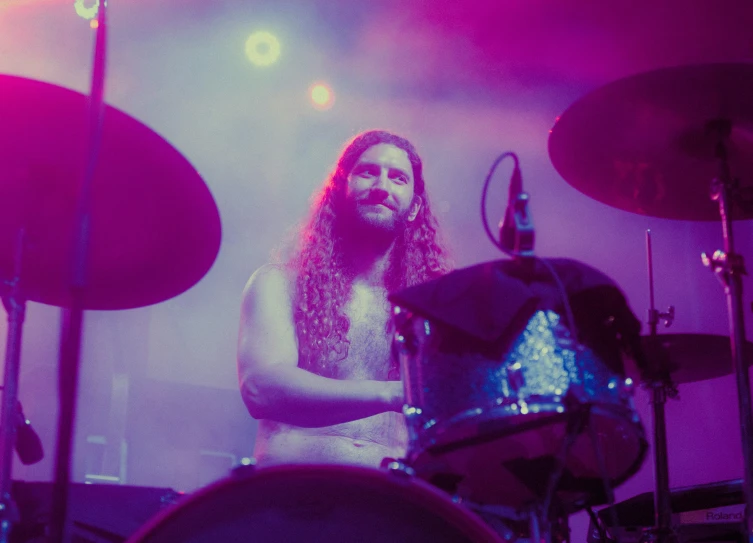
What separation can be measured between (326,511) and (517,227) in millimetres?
535

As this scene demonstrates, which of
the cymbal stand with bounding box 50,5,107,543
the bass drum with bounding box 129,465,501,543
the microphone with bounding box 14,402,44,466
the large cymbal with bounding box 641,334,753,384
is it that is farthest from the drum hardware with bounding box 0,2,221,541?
the large cymbal with bounding box 641,334,753,384

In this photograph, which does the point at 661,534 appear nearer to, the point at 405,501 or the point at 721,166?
the point at 721,166

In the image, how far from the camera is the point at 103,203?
186 centimetres

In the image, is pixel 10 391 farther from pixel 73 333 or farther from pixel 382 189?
pixel 382 189

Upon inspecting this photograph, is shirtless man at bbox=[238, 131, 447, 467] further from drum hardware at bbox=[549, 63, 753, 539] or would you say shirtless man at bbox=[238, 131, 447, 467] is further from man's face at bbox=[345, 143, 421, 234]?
drum hardware at bbox=[549, 63, 753, 539]

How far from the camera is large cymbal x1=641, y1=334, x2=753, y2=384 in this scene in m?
2.52

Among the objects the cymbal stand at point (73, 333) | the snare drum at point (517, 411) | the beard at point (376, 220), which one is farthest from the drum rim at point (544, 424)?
the beard at point (376, 220)

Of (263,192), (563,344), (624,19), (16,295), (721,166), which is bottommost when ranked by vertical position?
(563,344)

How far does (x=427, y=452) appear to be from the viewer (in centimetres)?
142

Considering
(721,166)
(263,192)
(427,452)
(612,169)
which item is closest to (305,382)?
(427,452)

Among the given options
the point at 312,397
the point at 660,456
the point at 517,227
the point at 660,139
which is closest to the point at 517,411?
the point at 517,227

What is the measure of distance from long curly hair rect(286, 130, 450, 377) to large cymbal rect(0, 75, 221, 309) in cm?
46

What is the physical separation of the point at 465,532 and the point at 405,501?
0.34 ft

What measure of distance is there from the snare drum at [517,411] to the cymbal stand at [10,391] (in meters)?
0.87
